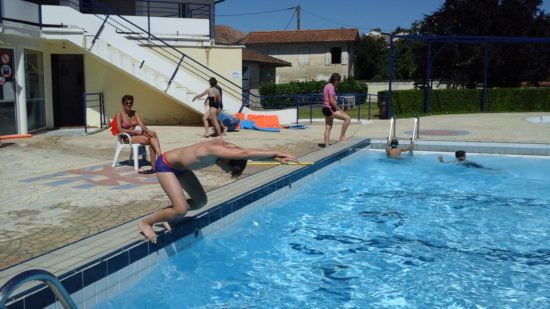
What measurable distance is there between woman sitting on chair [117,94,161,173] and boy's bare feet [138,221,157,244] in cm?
368

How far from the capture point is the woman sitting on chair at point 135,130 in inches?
350

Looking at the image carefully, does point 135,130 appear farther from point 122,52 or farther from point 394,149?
point 122,52

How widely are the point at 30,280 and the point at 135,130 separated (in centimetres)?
623

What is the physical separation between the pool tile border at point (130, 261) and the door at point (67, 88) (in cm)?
1132

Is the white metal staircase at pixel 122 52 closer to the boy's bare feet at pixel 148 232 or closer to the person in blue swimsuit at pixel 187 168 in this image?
the person in blue swimsuit at pixel 187 168

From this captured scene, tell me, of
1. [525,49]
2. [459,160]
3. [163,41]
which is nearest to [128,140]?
[459,160]

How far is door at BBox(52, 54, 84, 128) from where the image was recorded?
55.0 ft

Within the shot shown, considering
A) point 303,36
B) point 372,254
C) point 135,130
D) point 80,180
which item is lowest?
point 372,254

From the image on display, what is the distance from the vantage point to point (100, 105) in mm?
17000

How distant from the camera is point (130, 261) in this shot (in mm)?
4953

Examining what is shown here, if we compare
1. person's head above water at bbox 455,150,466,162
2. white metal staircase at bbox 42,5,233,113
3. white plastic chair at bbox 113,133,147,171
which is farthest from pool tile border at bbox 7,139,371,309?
white metal staircase at bbox 42,5,233,113

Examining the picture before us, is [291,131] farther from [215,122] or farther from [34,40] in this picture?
[34,40]

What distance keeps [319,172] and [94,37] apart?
28.8 feet

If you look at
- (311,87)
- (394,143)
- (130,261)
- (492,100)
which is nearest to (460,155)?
(394,143)
